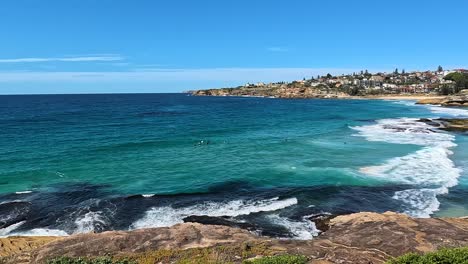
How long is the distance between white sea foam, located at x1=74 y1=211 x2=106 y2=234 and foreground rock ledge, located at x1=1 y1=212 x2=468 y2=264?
590 cm

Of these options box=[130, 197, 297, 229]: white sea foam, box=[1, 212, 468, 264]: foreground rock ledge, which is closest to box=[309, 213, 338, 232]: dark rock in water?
box=[130, 197, 297, 229]: white sea foam

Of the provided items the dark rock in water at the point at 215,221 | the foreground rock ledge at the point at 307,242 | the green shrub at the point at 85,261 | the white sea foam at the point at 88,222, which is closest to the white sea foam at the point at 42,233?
the white sea foam at the point at 88,222

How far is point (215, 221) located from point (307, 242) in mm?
8058

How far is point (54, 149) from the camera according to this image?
4609 centimetres

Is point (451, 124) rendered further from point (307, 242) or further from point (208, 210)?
point (307, 242)

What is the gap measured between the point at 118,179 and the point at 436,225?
24.1m

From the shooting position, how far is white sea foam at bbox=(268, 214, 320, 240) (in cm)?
2022

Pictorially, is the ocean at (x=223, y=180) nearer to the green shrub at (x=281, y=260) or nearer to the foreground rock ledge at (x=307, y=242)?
the foreground rock ledge at (x=307, y=242)

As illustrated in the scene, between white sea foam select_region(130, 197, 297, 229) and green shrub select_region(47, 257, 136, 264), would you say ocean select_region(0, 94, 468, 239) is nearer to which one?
white sea foam select_region(130, 197, 297, 229)

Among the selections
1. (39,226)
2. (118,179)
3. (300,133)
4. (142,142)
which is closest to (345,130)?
(300,133)

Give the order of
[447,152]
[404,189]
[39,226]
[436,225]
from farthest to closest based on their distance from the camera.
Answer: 1. [447,152]
2. [404,189]
3. [39,226]
4. [436,225]

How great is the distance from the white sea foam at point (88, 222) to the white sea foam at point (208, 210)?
2.19m

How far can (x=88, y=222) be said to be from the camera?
22516mm

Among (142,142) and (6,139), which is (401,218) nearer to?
(142,142)
